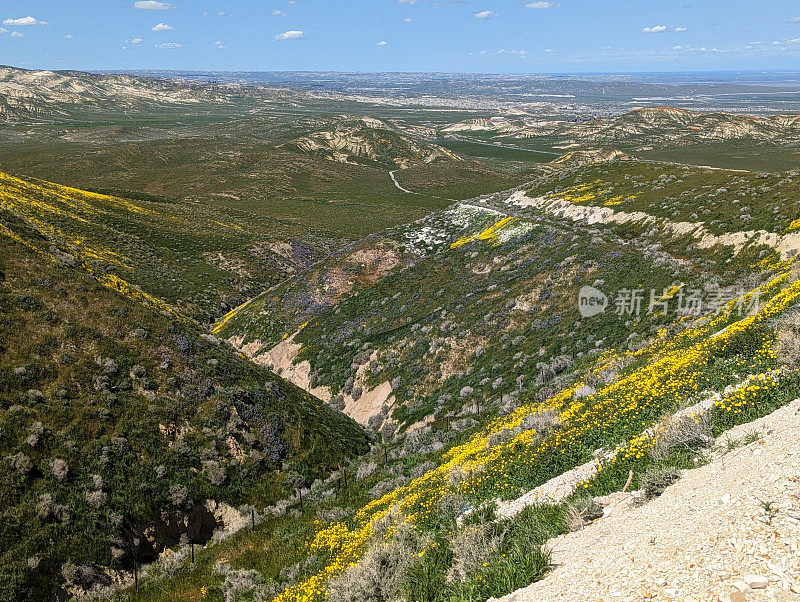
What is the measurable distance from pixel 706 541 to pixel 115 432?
752 inches

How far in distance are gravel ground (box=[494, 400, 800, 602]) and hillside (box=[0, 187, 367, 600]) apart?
1363cm

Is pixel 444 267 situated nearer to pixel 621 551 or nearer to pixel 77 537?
pixel 77 537

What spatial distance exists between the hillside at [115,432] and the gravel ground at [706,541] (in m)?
13.6

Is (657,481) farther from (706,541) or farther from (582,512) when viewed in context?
(706,541)

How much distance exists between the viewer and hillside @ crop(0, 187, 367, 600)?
1461cm

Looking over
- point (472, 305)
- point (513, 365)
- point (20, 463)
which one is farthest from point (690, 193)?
point (20, 463)

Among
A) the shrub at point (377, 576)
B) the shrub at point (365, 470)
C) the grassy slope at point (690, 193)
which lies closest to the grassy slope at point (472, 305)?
the grassy slope at point (690, 193)

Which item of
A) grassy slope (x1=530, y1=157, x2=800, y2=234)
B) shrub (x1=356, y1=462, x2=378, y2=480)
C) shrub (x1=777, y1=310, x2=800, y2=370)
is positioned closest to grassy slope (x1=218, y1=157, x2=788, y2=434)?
grassy slope (x1=530, y1=157, x2=800, y2=234)

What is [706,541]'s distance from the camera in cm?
642

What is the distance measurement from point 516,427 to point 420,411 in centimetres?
1153

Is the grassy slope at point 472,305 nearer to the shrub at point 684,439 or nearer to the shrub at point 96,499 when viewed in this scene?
the shrub at point 684,439

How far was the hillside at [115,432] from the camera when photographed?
47.9 ft

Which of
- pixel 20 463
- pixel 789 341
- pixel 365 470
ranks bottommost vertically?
pixel 365 470

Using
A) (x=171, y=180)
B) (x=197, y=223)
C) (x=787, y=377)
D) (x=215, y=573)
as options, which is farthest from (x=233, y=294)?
(x=171, y=180)
